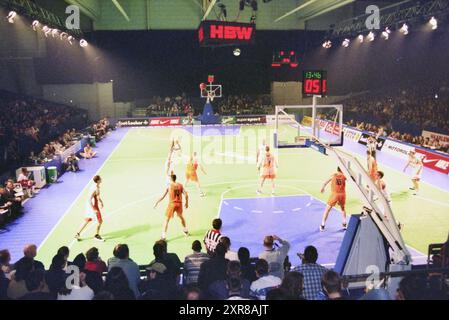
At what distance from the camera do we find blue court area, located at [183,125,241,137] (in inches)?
1296

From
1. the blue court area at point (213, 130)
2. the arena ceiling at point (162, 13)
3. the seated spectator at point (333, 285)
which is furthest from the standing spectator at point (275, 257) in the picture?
the arena ceiling at point (162, 13)

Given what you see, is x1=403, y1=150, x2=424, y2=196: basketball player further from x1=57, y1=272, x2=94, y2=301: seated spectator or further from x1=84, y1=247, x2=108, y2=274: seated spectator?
x1=57, y1=272, x2=94, y2=301: seated spectator

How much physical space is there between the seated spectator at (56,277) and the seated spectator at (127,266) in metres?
0.74

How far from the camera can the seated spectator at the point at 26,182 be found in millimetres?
15672

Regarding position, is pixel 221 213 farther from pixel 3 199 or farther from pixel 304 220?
pixel 3 199

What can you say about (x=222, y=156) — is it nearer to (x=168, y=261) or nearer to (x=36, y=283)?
(x=168, y=261)

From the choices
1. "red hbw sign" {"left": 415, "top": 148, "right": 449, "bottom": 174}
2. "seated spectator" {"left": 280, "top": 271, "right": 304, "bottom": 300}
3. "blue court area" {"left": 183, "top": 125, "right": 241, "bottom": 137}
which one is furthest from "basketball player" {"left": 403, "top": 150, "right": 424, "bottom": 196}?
"blue court area" {"left": 183, "top": 125, "right": 241, "bottom": 137}

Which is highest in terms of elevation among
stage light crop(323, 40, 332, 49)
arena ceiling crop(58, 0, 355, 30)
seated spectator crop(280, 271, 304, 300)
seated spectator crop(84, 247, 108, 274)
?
arena ceiling crop(58, 0, 355, 30)

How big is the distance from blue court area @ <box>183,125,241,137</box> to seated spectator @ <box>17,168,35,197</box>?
17100 mm

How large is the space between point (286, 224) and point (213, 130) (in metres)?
23.5

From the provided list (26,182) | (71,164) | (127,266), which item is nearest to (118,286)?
(127,266)

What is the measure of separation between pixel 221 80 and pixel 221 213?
94.5 ft

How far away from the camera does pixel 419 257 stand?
401 inches

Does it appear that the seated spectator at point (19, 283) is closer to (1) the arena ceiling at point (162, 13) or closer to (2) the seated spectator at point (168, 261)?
(2) the seated spectator at point (168, 261)
